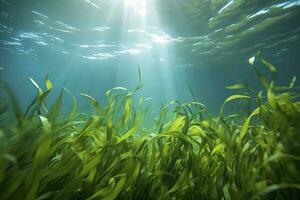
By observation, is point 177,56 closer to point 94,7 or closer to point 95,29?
point 95,29

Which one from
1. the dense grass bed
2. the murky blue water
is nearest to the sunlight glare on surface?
the murky blue water

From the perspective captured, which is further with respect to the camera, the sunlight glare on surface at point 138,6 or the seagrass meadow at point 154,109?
the sunlight glare on surface at point 138,6

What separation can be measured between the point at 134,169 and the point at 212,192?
603 millimetres

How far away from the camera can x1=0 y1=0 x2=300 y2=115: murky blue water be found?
17.0 metres

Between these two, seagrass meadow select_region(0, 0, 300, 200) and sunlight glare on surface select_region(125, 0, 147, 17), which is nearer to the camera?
seagrass meadow select_region(0, 0, 300, 200)

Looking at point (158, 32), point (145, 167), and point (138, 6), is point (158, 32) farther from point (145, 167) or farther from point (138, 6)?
point (145, 167)

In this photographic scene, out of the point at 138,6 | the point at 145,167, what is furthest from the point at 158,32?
the point at 145,167

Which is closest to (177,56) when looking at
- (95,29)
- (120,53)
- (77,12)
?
(120,53)

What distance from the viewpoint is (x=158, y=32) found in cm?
2236

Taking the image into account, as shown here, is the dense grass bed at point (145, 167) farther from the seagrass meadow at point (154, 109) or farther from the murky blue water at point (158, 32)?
the murky blue water at point (158, 32)

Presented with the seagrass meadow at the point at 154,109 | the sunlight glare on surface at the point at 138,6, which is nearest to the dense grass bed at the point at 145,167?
the seagrass meadow at the point at 154,109

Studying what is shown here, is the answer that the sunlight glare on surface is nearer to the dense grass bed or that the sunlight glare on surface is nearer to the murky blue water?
the murky blue water

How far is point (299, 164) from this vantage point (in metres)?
1.89

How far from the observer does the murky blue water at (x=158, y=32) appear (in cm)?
1703
